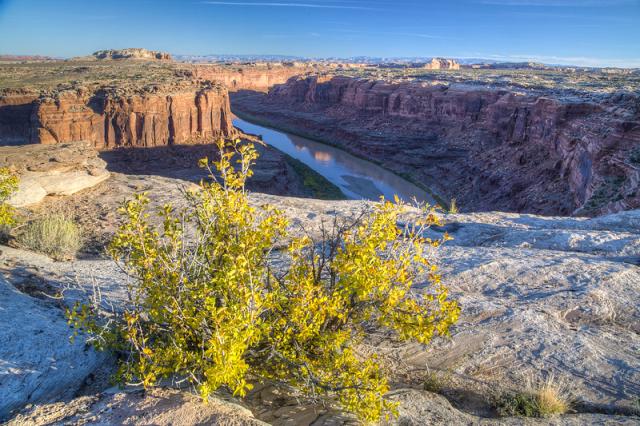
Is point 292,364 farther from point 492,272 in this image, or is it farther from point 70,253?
point 70,253

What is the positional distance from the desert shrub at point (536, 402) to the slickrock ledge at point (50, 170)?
1377 cm

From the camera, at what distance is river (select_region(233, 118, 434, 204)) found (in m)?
42.5

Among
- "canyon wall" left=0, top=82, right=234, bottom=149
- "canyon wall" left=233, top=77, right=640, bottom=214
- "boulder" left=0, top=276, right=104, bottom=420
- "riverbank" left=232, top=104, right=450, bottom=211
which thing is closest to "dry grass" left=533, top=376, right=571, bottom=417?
"boulder" left=0, top=276, right=104, bottom=420

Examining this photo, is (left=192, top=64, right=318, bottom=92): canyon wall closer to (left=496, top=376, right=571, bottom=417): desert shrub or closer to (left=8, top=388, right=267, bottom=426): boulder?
(left=8, top=388, right=267, bottom=426): boulder

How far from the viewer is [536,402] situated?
505cm

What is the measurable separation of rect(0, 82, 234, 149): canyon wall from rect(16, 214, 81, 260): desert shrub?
2788 cm

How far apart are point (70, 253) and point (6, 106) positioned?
34.0m

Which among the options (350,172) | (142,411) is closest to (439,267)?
(142,411)

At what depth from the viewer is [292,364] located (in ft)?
14.6

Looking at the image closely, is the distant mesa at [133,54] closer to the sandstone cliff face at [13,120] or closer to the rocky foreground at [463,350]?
the sandstone cliff face at [13,120]

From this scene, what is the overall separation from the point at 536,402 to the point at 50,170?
51.0ft

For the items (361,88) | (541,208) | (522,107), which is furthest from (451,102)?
(541,208)

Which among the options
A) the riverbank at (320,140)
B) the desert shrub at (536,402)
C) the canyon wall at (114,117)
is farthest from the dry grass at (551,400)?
the canyon wall at (114,117)

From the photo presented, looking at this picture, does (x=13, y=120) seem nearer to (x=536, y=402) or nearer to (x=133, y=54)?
(x=536, y=402)
